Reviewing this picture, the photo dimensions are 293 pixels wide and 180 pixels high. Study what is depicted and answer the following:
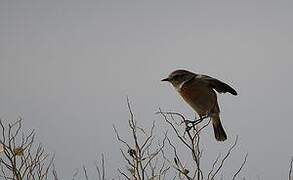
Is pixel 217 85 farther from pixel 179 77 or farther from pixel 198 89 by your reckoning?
pixel 179 77

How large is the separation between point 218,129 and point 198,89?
0.61m

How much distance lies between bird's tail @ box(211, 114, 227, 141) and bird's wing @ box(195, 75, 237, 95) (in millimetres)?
446

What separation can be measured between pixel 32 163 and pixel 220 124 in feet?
7.12

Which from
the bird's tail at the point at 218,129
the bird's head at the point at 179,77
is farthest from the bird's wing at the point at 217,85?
the bird's tail at the point at 218,129

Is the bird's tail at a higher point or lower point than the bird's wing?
lower

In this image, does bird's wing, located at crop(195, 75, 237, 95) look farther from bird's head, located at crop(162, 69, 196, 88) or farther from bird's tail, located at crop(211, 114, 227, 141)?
bird's tail, located at crop(211, 114, 227, 141)

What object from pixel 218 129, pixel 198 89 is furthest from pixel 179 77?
pixel 218 129

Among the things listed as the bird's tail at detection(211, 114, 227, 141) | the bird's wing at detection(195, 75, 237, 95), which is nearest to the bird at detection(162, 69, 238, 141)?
the bird's wing at detection(195, 75, 237, 95)

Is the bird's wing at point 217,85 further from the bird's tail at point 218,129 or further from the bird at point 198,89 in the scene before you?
the bird's tail at point 218,129

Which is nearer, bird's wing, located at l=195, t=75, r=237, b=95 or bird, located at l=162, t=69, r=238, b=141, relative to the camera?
bird's wing, located at l=195, t=75, r=237, b=95

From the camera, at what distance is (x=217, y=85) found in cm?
495

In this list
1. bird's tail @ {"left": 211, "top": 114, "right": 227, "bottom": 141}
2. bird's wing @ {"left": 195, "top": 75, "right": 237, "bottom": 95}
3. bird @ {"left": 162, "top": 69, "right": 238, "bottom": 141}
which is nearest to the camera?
bird's wing @ {"left": 195, "top": 75, "right": 237, "bottom": 95}

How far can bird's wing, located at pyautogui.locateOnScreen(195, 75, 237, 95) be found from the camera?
16.0 feet

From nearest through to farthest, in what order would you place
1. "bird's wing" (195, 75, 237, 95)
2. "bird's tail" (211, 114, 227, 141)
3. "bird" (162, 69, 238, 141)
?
"bird's wing" (195, 75, 237, 95), "bird" (162, 69, 238, 141), "bird's tail" (211, 114, 227, 141)
